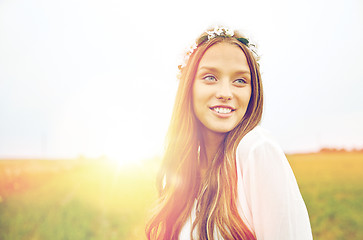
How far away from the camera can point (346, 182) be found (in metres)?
10.0

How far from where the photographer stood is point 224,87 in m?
1.85

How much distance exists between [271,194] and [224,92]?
61 cm

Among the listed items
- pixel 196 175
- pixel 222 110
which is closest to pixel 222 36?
pixel 222 110

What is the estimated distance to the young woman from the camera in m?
1.52

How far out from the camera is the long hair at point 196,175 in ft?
5.64

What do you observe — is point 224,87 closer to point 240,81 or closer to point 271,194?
point 240,81

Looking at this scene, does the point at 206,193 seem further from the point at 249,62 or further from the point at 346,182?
the point at 346,182

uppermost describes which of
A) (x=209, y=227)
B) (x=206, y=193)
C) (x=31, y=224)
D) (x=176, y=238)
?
(x=206, y=193)

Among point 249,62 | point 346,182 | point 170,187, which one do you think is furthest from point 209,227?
point 346,182

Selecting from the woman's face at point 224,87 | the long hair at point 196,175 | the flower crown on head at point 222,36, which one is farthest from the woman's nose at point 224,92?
the flower crown on head at point 222,36

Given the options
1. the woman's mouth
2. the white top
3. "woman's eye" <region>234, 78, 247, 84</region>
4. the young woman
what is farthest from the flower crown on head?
the white top

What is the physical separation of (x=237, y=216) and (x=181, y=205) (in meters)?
0.45

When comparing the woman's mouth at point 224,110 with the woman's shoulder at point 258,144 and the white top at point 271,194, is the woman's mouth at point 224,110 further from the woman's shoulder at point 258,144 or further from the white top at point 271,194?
the white top at point 271,194

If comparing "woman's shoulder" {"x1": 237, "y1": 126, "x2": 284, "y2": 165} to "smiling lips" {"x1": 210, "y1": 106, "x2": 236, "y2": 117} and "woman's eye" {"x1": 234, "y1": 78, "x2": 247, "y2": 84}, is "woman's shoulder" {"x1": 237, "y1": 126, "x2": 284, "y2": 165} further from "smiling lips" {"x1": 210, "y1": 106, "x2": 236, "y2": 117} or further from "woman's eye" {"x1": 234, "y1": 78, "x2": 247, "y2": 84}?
"woman's eye" {"x1": 234, "y1": 78, "x2": 247, "y2": 84}
